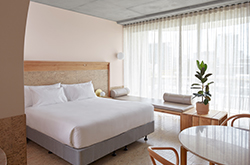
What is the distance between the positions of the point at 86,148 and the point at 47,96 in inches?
69.0

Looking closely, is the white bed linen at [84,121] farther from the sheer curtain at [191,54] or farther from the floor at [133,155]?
the sheer curtain at [191,54]

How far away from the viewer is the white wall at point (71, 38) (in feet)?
13.3

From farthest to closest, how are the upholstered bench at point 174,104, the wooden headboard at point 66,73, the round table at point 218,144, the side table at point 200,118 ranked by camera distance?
the upholstered bench at point 174,104, the wooden headboard at point 66,73, the side table at point 200,118, the round table at point 218,144

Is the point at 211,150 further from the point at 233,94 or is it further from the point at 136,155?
the point at 233,94

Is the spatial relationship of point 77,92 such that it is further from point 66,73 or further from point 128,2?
point 128,2

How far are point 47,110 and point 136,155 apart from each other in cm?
162

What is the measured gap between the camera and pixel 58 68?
4434 mm

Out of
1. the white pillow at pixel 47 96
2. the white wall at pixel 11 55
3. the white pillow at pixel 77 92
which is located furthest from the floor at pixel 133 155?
the white wall at pixel 11 55

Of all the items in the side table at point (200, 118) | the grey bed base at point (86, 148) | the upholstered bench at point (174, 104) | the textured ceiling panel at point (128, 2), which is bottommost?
the grey bed base at point (86, 148)

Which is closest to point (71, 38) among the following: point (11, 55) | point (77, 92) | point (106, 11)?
point (106, 11)

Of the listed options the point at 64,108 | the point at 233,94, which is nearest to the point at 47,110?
the point at 64,108

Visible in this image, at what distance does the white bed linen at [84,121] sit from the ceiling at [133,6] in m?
2.22

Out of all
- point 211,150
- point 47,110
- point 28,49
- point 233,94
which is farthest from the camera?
point 233,94

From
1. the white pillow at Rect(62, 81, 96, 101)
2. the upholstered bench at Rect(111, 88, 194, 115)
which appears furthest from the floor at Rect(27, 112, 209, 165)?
the white pillow at Rect(62, 81, 96, 101)
